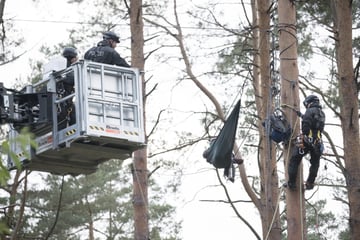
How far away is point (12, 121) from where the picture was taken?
11492mm

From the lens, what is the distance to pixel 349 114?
547 inches

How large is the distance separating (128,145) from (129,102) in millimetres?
616

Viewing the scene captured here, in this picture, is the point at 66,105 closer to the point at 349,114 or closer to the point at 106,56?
the point at 106,56

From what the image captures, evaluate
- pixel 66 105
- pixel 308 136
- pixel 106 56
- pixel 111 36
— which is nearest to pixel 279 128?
pixel 308 136

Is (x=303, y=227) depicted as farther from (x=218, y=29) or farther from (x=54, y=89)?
(x=218, y=29)

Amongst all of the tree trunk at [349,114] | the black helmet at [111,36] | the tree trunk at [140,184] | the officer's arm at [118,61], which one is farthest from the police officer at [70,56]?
the tree trunk at [349,114]

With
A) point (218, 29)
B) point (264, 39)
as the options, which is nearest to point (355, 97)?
point (264, 39)

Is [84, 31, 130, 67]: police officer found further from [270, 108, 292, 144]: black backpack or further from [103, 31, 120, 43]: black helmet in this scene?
[270, 108, 292, 144]: black backpack

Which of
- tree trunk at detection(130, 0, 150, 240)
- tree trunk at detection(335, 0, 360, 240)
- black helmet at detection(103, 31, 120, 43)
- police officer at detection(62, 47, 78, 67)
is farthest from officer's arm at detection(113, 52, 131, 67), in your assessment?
tree trunk at detection(335, 0, 360, 240)

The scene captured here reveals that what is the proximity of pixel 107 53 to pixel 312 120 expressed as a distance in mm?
2948

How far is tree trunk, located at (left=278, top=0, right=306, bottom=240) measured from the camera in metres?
11.5

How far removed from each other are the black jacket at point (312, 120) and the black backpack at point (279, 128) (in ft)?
0.73

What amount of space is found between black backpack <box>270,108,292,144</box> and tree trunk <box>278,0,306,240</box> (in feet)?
0.42

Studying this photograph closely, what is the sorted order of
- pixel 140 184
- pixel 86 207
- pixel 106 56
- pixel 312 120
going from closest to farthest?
pixel 312 120
pixel 106 56
pixel 140 184
pixel 86 207
